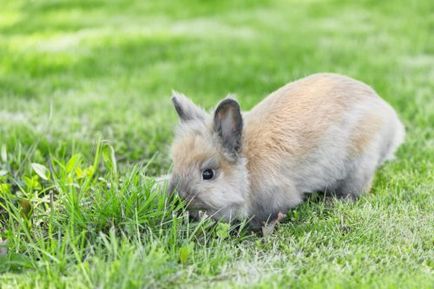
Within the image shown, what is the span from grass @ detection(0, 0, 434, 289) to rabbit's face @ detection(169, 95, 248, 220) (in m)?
0.13

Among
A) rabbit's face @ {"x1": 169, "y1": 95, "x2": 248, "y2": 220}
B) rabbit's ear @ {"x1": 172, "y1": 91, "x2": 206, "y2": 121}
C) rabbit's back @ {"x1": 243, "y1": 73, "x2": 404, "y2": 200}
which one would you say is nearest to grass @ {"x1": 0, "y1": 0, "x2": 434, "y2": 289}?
rabbit's face @ {"x1": 169, "y1": 95, "x2": 248, "y2": 220}

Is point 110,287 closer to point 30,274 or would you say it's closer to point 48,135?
point 30,274

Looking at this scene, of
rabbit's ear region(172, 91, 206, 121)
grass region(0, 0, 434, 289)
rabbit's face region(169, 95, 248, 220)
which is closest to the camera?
grass region(0, 0, 434, 289)

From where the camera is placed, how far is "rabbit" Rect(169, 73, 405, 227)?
384 centimetres

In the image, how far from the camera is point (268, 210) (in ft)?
13.4

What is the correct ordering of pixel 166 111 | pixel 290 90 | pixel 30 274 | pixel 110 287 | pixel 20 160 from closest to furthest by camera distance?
pixel 110 287 → pixel 30 274 → pixel 290 90 → pixel 20 160 → pixel 166 111

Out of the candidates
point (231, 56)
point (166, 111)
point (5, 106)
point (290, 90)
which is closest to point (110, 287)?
point (290, 90)

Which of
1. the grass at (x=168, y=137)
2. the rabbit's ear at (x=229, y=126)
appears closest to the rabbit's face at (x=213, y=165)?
the rabbit's ear at (x=229, y=126)

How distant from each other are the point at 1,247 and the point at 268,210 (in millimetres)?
1596

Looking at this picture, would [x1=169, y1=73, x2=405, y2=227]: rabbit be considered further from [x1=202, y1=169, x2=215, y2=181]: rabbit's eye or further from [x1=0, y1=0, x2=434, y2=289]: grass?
[x1=0, y1=0, x2=434, y2=289]: grass

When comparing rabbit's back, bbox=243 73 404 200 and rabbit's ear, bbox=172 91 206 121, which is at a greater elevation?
rabbit's ear, bbox=172 91 206 121

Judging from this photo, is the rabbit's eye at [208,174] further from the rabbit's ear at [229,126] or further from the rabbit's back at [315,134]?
the rabbit's back at [315,134]

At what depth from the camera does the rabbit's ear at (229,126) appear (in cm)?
387

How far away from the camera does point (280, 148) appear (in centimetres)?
413
